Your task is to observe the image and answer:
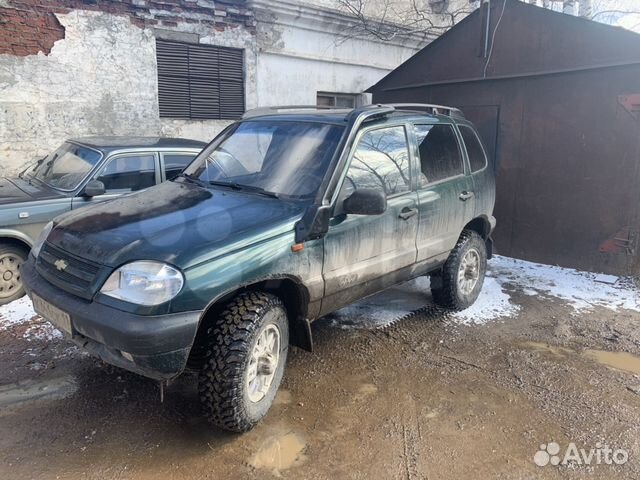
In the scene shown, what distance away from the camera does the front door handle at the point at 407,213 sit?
3977 millimetres

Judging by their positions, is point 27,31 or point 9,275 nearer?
point 9,275

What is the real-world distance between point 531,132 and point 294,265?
15.6ft

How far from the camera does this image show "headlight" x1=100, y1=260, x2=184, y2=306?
8.50 feet

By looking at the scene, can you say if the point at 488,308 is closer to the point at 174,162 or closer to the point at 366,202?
the point at 366,202

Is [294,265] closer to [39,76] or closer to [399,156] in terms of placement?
[399,156]

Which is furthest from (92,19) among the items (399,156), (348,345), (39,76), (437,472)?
(437,472)

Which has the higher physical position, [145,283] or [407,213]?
[407,213]

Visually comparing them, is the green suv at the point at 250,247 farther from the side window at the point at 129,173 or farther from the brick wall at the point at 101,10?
the brick wall at the point at 101,10

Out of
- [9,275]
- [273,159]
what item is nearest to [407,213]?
[273,159]

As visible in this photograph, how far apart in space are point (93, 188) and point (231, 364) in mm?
3085

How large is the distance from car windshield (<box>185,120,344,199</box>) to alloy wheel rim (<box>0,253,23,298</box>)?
2177 millimetres

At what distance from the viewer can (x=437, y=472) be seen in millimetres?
2746

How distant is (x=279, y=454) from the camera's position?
9.43 feet

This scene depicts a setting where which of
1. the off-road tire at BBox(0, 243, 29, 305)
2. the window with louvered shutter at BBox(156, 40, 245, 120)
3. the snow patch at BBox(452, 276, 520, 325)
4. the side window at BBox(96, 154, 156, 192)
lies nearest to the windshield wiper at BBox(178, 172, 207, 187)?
the side window at BBox(96, 154, 156, 192)
